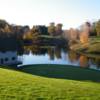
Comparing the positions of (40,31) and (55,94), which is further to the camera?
(40,31)

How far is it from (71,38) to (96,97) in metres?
108

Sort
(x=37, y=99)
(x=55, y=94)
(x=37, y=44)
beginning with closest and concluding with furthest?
1. (x=37, y=99)
2. (x=55, y=94)
3. (x=37, y=44)

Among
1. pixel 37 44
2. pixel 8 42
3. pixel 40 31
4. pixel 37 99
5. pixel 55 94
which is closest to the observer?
pixel 37 99

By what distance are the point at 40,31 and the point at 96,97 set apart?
117948 mm

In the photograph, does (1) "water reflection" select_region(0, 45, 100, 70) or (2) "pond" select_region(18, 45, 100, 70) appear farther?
(2) "pond" select_region(18, 45, 100, 70)

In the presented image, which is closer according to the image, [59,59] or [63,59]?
[63,59]

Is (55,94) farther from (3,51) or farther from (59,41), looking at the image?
(59,41)

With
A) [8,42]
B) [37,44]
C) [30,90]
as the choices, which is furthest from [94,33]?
[30,90]

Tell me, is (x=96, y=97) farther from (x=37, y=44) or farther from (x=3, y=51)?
(x=37, y=44)

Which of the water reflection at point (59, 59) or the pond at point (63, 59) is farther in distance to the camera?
the pond at point (63, 59)

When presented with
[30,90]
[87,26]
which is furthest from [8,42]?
[87,26]

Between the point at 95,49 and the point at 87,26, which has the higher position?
the point at 87,26

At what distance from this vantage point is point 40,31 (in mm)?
130375

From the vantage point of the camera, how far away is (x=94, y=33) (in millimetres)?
117188
